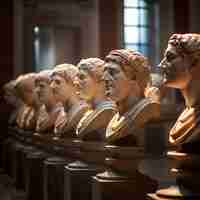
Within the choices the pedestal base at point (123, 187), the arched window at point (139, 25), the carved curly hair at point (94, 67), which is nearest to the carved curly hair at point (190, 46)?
the pedestal base at point (123, 187)

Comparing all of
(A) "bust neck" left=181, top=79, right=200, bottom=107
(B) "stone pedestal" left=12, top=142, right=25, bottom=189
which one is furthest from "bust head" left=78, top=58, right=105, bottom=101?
(B) "stone pedestal" left=12, top=142, right=25, bottom=189

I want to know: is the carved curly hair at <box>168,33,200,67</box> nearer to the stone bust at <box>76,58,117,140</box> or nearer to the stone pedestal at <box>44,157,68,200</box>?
the stone bust at <box>76,58,117,140</box>

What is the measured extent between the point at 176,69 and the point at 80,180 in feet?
6.80

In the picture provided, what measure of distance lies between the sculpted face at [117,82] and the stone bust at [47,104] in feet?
7.68

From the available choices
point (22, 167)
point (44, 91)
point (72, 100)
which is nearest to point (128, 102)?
point (72, 100)

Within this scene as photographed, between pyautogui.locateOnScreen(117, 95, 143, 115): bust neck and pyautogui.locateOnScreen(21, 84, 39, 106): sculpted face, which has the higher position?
pyautogui.locateOnScreen(117, 95, 143, 115): bust neck

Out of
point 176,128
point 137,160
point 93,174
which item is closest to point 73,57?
point 93,174

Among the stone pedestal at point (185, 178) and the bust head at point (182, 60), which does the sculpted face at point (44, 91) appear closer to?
the bust head at point (182, 60)

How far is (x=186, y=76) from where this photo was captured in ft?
11.2

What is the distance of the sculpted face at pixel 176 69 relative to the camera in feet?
11.2

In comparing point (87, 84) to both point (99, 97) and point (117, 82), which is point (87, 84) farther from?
point (117, 82)

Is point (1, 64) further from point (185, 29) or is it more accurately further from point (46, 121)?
point (46, 121)

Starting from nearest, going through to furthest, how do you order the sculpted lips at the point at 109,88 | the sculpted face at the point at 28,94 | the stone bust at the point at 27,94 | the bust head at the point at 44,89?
the sculpted lips at the point at 109,88 → the bust head at the point at 44,89 → the stone bust at the point at 27,94 → the sculpted face at the point at 28,94

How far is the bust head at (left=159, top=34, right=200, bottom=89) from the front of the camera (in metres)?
3.37
